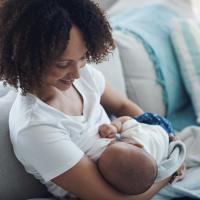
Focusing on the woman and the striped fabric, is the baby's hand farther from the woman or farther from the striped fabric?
the striped fabric

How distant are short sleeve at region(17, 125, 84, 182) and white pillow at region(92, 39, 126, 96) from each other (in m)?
0.51

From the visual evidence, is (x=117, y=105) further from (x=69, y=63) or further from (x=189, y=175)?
(x=69, y=63)

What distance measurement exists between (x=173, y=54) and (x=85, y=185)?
33.2 inches

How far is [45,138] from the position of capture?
1.08 meters

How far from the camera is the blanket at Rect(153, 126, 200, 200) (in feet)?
4.35

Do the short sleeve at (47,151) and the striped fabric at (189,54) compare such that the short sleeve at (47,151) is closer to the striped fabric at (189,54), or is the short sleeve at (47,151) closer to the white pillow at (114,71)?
the white pillow at (114,71)

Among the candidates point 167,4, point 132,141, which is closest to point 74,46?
point 132,141

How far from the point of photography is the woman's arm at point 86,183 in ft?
3.59

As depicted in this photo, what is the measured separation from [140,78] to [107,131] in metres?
0.49

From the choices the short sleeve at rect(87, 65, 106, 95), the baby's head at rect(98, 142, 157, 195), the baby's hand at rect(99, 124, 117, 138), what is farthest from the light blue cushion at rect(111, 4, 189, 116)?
the baby's head at rect(98, 142, 157, 195)

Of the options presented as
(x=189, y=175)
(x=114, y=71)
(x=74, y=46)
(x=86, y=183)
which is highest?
(x=74, y=46)

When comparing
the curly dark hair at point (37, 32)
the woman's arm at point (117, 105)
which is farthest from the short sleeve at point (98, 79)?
the curly dark hair at point (37, 32)

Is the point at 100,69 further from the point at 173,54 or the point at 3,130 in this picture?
the point at 3,130

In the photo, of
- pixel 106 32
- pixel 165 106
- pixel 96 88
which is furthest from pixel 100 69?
pixel 106 32
